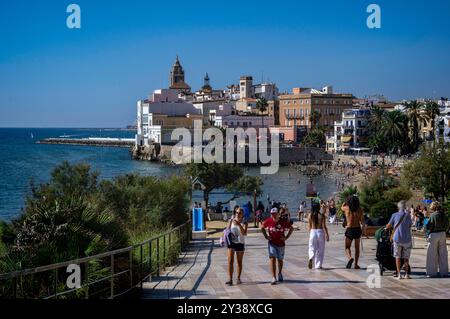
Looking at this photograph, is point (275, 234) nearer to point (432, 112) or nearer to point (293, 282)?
point (293, 282)

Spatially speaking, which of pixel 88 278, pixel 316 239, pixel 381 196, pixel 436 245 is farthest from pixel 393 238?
pixel 381 196

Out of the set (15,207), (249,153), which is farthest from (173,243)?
(249,153)

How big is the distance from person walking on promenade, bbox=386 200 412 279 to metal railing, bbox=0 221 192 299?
11.7 feet

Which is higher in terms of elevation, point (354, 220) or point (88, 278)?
point (354, 220)

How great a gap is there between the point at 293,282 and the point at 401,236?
1.68 metres

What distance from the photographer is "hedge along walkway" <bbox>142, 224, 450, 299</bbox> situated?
27.8ft

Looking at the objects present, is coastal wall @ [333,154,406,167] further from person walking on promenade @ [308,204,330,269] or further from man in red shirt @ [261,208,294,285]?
man in red shirt @ [261,208,294,285]

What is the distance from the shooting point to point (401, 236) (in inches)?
379

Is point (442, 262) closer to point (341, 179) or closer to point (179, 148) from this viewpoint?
point (341, 179)

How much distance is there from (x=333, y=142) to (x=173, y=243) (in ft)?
322

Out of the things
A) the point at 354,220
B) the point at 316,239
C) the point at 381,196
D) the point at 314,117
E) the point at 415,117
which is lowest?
the point at 381,196

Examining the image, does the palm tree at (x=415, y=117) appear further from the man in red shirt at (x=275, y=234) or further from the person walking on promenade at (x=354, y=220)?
the man in red shirt at (x=275, y=234)
